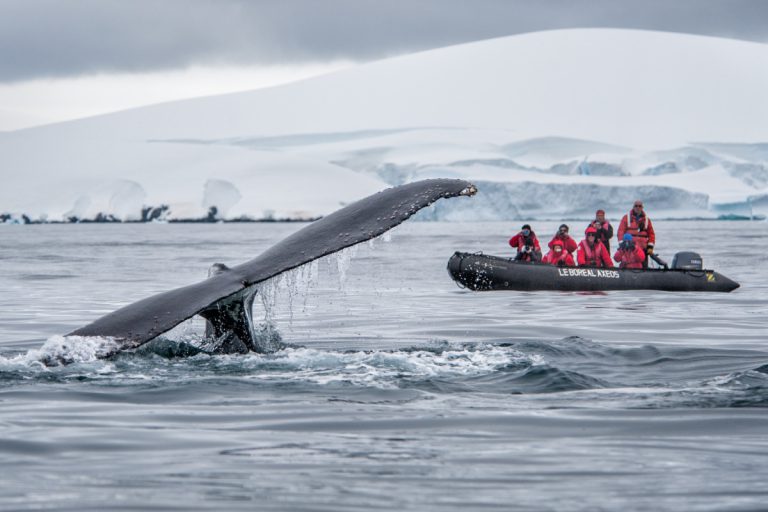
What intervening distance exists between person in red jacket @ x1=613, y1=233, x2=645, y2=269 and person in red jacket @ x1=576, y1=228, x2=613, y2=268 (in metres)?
0.19

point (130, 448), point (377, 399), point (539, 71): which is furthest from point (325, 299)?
point (539, 71)

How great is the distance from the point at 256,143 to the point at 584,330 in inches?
2744

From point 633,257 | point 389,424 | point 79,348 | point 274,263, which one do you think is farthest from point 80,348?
point 633,257

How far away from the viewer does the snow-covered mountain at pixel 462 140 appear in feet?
186

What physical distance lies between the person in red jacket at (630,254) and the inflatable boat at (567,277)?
0.89m

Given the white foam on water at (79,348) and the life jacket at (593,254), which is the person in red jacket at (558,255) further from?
the white foam on water at (79,348)

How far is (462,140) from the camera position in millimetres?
70875

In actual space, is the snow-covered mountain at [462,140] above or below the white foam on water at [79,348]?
above

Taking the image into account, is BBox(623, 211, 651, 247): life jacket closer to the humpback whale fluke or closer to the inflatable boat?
the inflatable boat

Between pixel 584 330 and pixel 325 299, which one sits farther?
pixel 325 299

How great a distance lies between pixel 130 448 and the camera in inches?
170

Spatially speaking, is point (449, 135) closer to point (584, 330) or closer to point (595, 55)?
point (595, 55)

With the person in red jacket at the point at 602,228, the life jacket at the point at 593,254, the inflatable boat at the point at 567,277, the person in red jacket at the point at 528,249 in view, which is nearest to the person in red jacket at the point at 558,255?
the person in red jacket at the point at 528,249

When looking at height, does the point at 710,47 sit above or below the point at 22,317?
above
